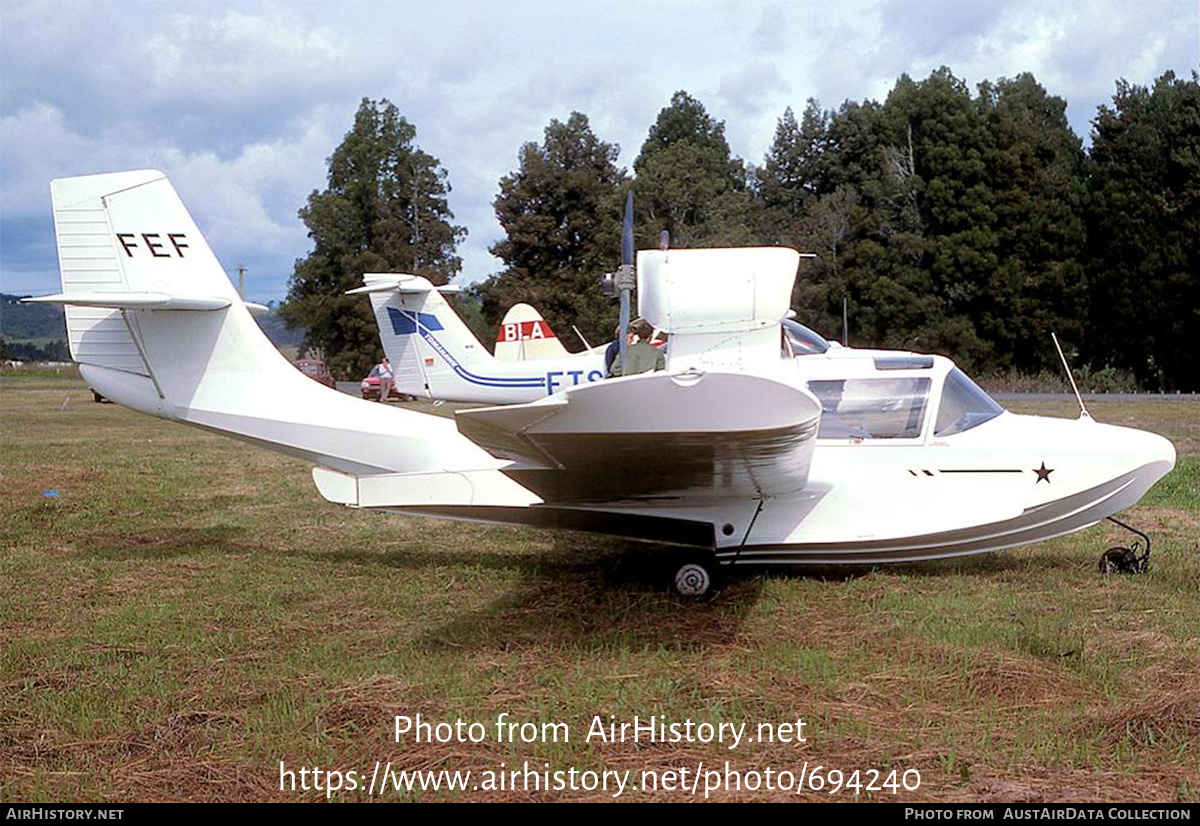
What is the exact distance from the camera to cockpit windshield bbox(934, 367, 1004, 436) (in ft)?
21.3

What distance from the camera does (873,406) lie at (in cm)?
660

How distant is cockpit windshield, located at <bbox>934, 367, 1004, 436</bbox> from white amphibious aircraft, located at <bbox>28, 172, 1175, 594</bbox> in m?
0.01

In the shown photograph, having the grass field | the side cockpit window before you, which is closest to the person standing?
the grass field

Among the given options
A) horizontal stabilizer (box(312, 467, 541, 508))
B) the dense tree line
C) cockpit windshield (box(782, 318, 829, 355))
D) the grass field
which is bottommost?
the grass field

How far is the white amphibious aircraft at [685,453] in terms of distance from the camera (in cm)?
598

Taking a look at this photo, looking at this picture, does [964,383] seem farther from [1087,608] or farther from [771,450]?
[771,450]

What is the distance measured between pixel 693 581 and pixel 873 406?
1.70m

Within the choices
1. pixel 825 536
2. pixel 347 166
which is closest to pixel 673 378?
pixel 825 536

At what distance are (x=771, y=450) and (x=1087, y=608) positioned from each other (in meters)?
2.49

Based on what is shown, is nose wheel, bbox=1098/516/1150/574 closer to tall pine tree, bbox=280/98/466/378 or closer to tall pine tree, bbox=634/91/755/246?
tall pine tree, bbox=634/91/755/246

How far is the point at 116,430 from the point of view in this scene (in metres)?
20.6

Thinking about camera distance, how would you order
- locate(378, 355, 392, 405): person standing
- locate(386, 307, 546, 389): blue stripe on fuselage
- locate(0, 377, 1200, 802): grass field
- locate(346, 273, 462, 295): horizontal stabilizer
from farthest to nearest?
locate(378, 355, 392, 405): person standing, locate(386, 307, 546, 389): blue stripe on fuselage, locate(346, 273, 462, 295): horizontal stabilizer, locate(0, 377, 1200, 802): grass field

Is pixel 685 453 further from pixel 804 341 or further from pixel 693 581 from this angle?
pixel 804 341

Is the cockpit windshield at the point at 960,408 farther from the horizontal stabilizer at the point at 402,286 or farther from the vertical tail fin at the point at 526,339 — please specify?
the vertical tail fin at the point at 526,339
